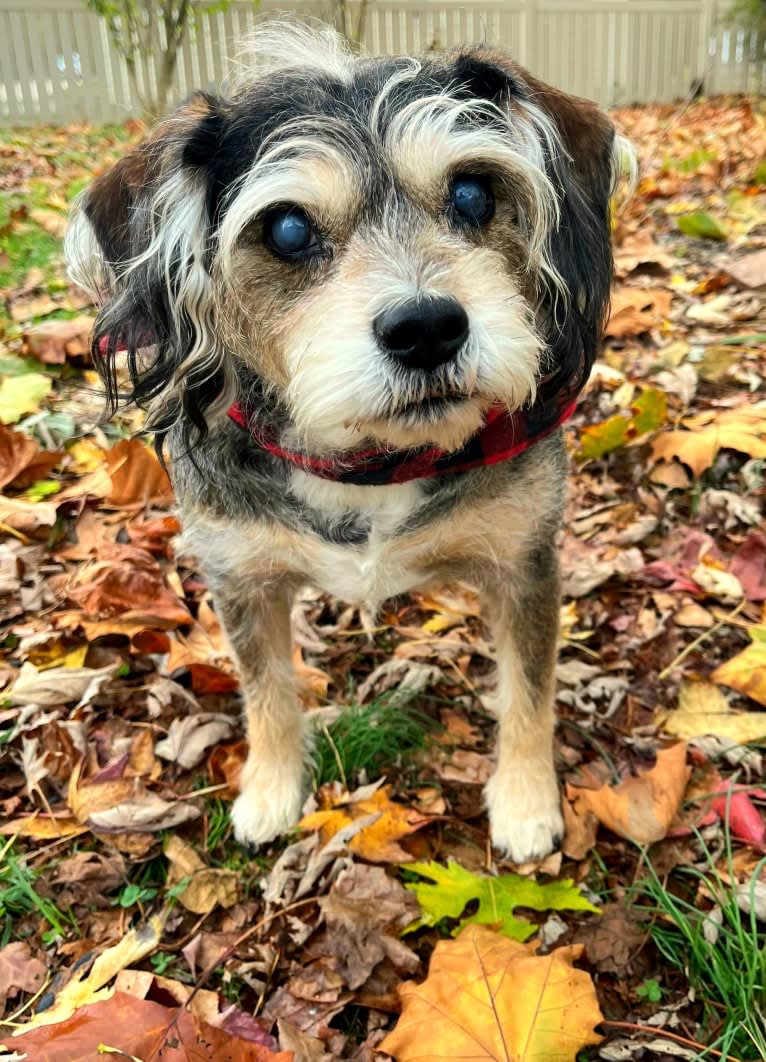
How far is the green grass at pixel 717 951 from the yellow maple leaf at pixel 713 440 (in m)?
1.73

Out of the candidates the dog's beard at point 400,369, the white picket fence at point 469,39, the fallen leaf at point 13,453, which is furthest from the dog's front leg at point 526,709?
the white picket fence at point 469,39


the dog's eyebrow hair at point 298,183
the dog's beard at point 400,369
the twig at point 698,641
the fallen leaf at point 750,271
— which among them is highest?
the dog's eyebrow hair at point 298,183

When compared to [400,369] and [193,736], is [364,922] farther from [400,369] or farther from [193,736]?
[400,369]

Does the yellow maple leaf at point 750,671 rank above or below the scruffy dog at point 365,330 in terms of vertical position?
below

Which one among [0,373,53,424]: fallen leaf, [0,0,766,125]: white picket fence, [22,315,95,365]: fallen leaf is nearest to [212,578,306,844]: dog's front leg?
[0,373,53,424]: fallen leaf

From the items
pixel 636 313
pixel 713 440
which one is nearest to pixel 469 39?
pixel 636 313

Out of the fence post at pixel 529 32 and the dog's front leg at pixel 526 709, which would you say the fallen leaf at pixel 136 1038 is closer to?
the dog's front leg at pixel 526 709

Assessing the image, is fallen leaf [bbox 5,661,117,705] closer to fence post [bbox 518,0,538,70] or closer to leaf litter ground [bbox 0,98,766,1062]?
leaf litter ground [bbox 0,98,766,1062]

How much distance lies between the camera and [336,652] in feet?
10.4

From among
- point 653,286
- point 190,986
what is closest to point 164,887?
point 190,986

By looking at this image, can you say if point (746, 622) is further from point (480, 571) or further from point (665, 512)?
point (480, 571)

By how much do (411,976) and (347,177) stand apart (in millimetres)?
1775

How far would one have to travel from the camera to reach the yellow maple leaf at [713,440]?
340 cm

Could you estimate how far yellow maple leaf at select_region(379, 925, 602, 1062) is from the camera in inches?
67.4
